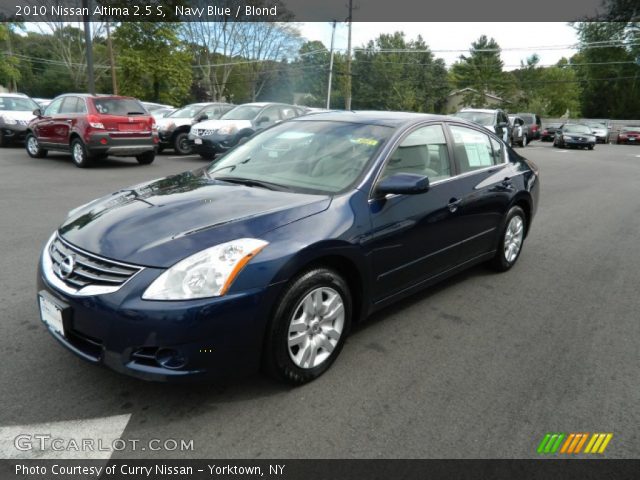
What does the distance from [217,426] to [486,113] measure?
18.7 metres

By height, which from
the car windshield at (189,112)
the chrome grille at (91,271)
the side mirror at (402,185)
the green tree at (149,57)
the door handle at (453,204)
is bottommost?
the chrome grille at (91,271)

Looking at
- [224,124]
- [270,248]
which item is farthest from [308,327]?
[224,124]

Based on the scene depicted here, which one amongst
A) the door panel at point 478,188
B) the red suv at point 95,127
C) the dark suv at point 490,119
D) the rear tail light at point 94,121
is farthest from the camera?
the dark suv at point 490,119

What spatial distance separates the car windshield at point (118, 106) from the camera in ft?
38.1

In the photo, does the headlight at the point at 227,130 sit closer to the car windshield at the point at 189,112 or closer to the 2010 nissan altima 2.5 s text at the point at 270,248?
the car windshield at the point at 189,112

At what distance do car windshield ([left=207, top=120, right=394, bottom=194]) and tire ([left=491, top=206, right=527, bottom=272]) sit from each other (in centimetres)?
194

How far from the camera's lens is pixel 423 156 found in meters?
3.96

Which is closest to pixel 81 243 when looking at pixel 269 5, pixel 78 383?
pixel 78 383

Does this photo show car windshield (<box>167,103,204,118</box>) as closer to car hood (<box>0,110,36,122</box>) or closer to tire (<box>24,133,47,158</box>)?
tire (<box>24,133,47,158</box>)

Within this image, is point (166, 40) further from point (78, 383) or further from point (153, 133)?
point (78, 383)

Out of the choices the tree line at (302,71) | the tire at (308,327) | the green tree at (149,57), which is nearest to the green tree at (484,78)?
the tree line at (302,71)

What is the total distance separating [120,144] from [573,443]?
453 inches

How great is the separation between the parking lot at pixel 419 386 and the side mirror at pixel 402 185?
1084mm

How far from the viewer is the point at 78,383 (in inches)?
114
